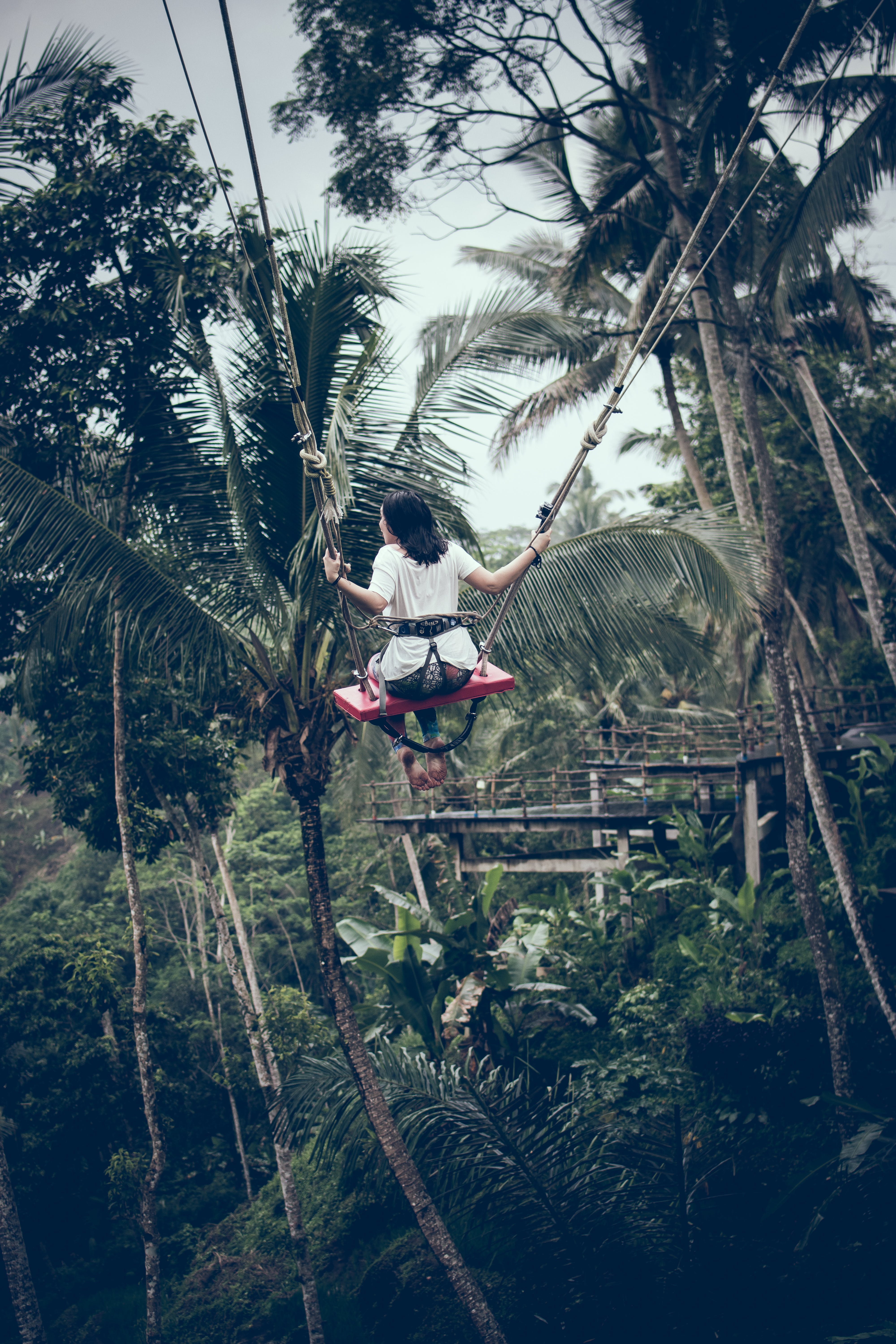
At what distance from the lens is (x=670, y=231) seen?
37.7ft

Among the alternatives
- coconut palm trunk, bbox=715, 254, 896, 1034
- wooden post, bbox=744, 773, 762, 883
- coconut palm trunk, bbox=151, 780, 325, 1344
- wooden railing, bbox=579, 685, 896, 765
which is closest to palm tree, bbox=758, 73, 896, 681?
coconut palm trunk, bbox=715, 254, 896, 1034

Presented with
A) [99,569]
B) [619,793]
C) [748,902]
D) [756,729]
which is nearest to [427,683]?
[99,569]

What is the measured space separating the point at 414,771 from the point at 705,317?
694 cm

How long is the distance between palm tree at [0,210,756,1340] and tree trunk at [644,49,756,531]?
1811mm

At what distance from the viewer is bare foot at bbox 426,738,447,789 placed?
399 centimetres

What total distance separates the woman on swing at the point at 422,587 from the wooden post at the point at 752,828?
898 cm

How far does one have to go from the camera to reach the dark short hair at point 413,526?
137 inches

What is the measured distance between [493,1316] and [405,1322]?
2.88 metres

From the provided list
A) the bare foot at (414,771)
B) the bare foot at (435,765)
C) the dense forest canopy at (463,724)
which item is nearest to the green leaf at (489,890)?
the dense forest canopy at (463,724)

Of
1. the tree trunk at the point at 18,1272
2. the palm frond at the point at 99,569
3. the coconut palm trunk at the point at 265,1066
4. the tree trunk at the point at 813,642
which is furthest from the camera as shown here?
the tree trunk at the point at 813,642

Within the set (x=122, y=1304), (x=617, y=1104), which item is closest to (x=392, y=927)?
(x=122, y=1304)

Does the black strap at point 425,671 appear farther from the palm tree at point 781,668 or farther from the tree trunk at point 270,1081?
the tree trunk at point 270,1081

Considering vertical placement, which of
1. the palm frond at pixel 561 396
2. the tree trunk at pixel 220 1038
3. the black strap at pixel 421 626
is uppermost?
the palm frond at pixel 561 396

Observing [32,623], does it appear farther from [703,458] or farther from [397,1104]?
[703,458]
